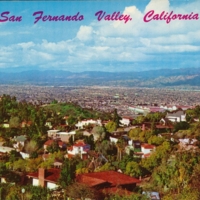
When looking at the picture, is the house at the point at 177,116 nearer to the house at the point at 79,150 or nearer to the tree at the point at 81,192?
the house at the point at 79,150

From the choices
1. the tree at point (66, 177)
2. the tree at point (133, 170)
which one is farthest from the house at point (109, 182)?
the tree at point (133, 170)

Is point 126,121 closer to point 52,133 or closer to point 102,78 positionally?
point 52,133

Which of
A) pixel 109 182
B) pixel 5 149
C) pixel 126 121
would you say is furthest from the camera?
pixel 126 121

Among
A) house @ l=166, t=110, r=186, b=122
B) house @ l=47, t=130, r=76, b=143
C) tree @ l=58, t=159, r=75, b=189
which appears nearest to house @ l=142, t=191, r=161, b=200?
tree @ l=58, t=159, r=75, b=189

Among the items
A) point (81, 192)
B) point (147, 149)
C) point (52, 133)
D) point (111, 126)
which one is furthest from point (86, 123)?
point (81, 192)

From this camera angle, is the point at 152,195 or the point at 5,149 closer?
the point at 152,195

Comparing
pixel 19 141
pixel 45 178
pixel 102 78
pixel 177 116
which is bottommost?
pixel 45 178
